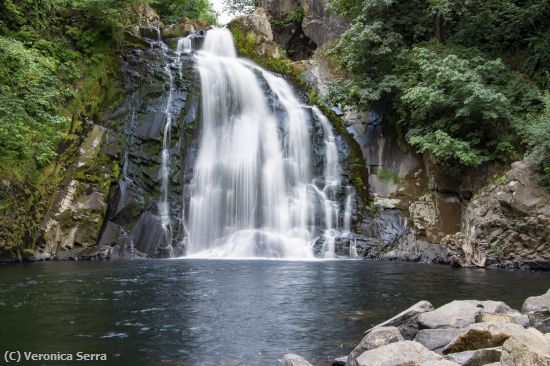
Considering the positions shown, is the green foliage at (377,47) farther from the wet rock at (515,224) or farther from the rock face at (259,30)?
the wet rock at (515,224)

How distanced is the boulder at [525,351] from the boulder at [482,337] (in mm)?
954

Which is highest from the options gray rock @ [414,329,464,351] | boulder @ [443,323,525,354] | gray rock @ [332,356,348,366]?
boulder @ [443,323,525,354]

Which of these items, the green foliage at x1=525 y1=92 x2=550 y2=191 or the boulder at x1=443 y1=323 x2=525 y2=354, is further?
the green foliage at x1=525 y1=92 x2=550 y2=191

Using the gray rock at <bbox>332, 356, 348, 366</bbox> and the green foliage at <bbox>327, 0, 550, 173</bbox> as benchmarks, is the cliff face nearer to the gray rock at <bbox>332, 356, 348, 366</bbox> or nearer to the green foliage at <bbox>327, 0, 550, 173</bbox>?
the green foliage at <bbox>327, 0, 550, 173</bbox>

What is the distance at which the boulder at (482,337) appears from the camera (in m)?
5.24

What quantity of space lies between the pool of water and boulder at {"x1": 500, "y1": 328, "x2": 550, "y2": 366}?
2.20m

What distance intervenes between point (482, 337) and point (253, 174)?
14.1 meters

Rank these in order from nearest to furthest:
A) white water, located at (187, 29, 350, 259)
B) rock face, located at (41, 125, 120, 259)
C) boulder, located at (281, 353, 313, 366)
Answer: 1. boulder, located at (281, 353, 313, 366)
2. rock face, located at (41, 125, 120, 259)
3. white water, located at (187, 29, 350, 259)

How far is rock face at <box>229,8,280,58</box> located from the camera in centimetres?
2527

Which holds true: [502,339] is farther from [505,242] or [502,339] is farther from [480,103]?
[480,103]

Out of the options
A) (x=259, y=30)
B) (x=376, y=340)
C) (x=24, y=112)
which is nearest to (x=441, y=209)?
(x=376, y=340)

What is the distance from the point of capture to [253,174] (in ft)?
61.9

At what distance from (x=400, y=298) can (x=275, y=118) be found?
12.9m

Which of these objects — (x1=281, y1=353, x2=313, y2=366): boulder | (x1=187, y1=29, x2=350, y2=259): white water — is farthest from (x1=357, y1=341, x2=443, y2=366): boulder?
(x1=187, y1=29, x2=350, y2=259): white water
